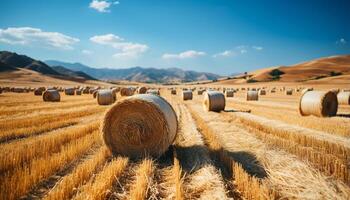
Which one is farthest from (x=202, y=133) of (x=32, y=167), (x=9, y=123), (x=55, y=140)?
(x=9, y=123)

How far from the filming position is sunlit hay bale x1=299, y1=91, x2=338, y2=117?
1435 centimetres

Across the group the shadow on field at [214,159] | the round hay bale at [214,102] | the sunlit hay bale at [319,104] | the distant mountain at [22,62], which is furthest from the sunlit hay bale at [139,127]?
the distant mountain at [22,62]

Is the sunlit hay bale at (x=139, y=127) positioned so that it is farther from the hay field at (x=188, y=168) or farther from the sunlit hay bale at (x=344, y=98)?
the sunlit hay bale at (x=344, y=98)

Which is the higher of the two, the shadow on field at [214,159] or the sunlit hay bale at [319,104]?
the sunlit hay bale at [319,104]

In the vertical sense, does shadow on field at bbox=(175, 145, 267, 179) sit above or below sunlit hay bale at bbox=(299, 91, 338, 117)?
below

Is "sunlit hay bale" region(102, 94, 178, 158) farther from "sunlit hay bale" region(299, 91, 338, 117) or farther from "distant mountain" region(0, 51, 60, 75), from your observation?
"distant mountain" region(0, 51, 60, 75)

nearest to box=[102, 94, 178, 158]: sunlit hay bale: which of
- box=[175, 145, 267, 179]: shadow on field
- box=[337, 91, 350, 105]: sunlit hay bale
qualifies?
box=[175, 145, 267, 179]: shadow on field

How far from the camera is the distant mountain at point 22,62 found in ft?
475

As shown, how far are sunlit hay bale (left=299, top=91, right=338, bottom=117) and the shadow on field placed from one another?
27.3ft

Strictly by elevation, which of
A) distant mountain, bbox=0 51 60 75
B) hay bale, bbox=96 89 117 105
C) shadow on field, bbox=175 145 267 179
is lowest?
shadow on field, bbox=175 145 267 179

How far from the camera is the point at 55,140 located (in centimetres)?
848

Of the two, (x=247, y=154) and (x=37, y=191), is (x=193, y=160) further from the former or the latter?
(x=37, y=191)

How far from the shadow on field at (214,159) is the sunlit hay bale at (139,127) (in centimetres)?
54

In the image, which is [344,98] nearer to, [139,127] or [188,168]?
[139,127]
